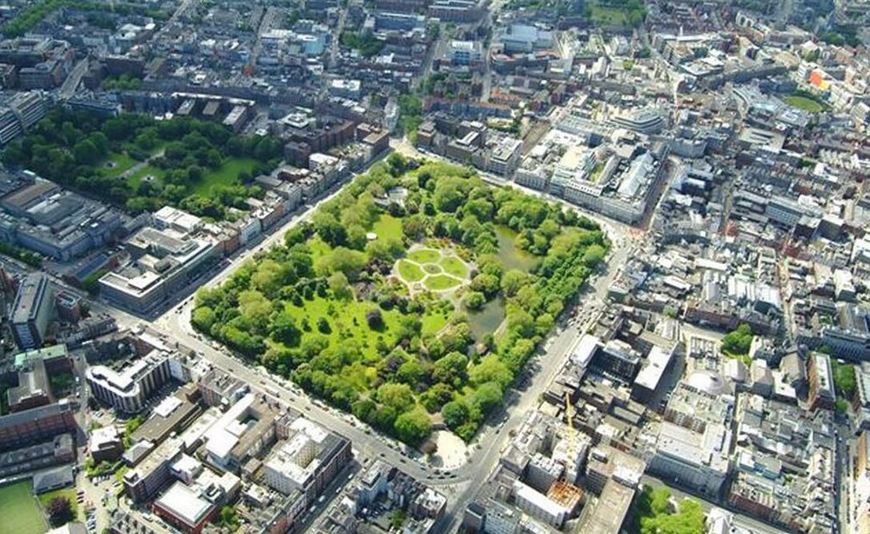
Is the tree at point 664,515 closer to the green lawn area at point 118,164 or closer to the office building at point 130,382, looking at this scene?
the office building at point 130,382

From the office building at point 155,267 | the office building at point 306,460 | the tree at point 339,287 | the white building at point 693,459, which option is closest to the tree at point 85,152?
the office building at point 155,267

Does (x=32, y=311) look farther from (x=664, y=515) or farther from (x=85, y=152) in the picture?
(x=664, y=515)

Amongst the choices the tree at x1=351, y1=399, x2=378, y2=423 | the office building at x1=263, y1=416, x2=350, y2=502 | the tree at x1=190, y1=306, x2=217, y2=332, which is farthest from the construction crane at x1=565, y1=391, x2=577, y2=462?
the tree at x1=190, y1=306, x2=217, y2=332

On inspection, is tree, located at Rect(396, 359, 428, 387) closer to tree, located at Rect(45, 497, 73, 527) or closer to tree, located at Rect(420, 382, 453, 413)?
tree, located at Rect(420, 382, 453, 413)

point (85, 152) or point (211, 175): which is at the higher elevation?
point (85, 152)

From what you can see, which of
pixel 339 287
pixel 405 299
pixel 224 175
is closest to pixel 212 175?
pixel 224 175
